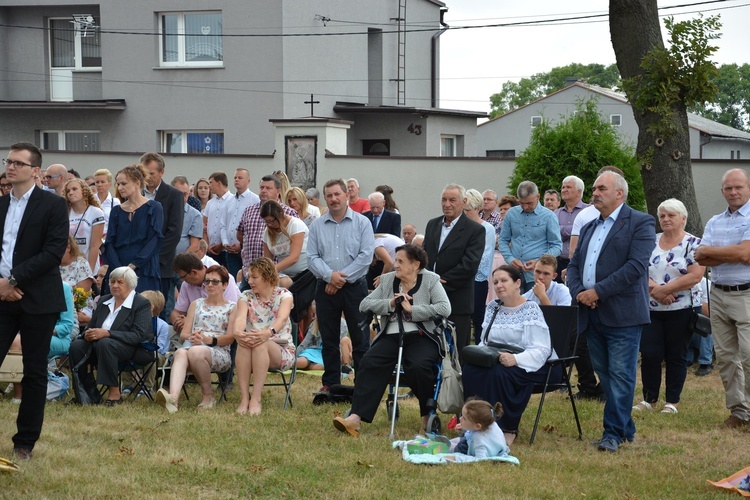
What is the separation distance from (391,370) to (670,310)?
8.97 ft

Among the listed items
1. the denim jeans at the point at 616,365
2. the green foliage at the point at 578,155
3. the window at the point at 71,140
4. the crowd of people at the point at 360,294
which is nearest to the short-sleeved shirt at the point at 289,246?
the crowd of people at the point at 360,294

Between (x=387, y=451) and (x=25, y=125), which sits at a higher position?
(x=25, y=125)

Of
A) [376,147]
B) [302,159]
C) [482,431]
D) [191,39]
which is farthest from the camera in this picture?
[376,147]

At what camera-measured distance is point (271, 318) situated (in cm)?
947

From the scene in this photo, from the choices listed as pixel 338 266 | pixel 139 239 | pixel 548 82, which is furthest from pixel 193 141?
pixel 548 82

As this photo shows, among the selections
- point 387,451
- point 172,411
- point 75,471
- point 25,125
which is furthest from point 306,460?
point 25,125

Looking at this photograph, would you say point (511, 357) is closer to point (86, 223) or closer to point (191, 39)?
point (86, 223)

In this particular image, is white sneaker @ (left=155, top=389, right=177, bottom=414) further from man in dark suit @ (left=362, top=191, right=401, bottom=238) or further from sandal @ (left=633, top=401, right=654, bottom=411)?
man in dark suit @ (left=362, top=191, right=401, bottom=238)

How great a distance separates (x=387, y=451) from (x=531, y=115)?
159 ft

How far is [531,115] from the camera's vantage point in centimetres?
5444

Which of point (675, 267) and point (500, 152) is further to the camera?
point (500, 152)

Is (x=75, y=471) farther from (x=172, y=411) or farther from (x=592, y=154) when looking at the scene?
(x=592, y=154)

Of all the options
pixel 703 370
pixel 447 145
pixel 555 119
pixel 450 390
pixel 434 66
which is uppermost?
pixel 434 66

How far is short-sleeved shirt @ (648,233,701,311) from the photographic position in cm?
921
